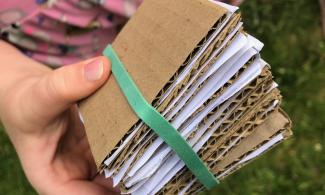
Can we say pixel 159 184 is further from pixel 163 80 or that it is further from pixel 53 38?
pixel 53 38

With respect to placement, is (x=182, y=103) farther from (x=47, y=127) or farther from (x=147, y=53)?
(x=47, y=127)

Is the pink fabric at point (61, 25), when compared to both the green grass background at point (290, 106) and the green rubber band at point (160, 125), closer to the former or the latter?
the green rubber band at point (160, 125)

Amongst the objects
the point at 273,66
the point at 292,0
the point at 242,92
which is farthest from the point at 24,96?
the point at 292,0

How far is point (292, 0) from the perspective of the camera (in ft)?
6.88

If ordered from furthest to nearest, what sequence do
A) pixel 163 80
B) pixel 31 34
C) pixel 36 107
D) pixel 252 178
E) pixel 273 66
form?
1. pixel 273 66
2. pixel 252 178
3. pixel 31 34
4. pixel 36 107
5. pixel 163 80

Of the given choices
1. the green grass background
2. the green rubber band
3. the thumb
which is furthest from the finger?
the green grass background

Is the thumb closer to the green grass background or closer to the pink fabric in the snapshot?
the pink fabric

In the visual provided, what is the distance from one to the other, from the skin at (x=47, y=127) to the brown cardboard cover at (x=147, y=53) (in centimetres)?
10

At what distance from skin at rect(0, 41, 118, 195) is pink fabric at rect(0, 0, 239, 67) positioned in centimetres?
7

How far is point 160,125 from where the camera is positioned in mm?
878

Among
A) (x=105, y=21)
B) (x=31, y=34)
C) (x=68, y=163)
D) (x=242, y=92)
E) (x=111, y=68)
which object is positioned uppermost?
(x=242, y=92)

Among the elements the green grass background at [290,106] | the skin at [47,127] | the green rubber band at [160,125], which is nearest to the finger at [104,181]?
the skin at [47,127]

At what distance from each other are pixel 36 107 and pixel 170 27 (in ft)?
1.32

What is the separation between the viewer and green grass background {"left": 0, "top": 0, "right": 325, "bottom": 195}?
1.70m
